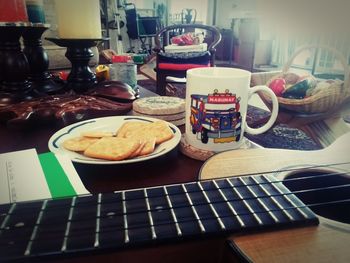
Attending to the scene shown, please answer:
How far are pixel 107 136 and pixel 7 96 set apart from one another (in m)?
0.33


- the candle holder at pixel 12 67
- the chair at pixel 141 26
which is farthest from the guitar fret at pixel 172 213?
the chair at pixel 141 26

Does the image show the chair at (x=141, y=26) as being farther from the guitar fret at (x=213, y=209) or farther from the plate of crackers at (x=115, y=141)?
the guitar fret at (x=213, y=209)

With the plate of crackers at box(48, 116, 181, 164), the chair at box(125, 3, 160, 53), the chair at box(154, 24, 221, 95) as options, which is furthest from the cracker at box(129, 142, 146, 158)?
the chair at box(125, 3, 160, 53)

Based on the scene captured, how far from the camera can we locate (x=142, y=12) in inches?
170

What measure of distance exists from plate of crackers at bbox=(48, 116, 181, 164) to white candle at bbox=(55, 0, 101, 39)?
35 centimetres

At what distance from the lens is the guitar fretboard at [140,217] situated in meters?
0.25

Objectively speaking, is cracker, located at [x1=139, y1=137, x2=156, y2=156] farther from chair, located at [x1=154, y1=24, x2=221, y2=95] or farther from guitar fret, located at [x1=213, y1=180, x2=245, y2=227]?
chair, located at [x1=154, y1=24, x2=221, y2=95]

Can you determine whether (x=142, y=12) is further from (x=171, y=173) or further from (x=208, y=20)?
(x=171, y=173)

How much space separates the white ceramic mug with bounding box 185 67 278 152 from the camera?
440mm

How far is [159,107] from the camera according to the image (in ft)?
1.97

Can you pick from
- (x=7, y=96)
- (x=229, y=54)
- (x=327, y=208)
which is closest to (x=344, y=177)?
(x=327, y=208)

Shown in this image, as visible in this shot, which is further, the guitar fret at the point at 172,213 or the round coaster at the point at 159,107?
the round coaster at the point at 159,107

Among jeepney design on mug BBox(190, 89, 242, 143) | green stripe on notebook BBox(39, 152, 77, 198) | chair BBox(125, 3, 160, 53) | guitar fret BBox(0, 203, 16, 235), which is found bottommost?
A: green stripe on notebook BBox(39, 152, 77, 198)

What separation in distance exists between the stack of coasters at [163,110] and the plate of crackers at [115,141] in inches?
1.3
